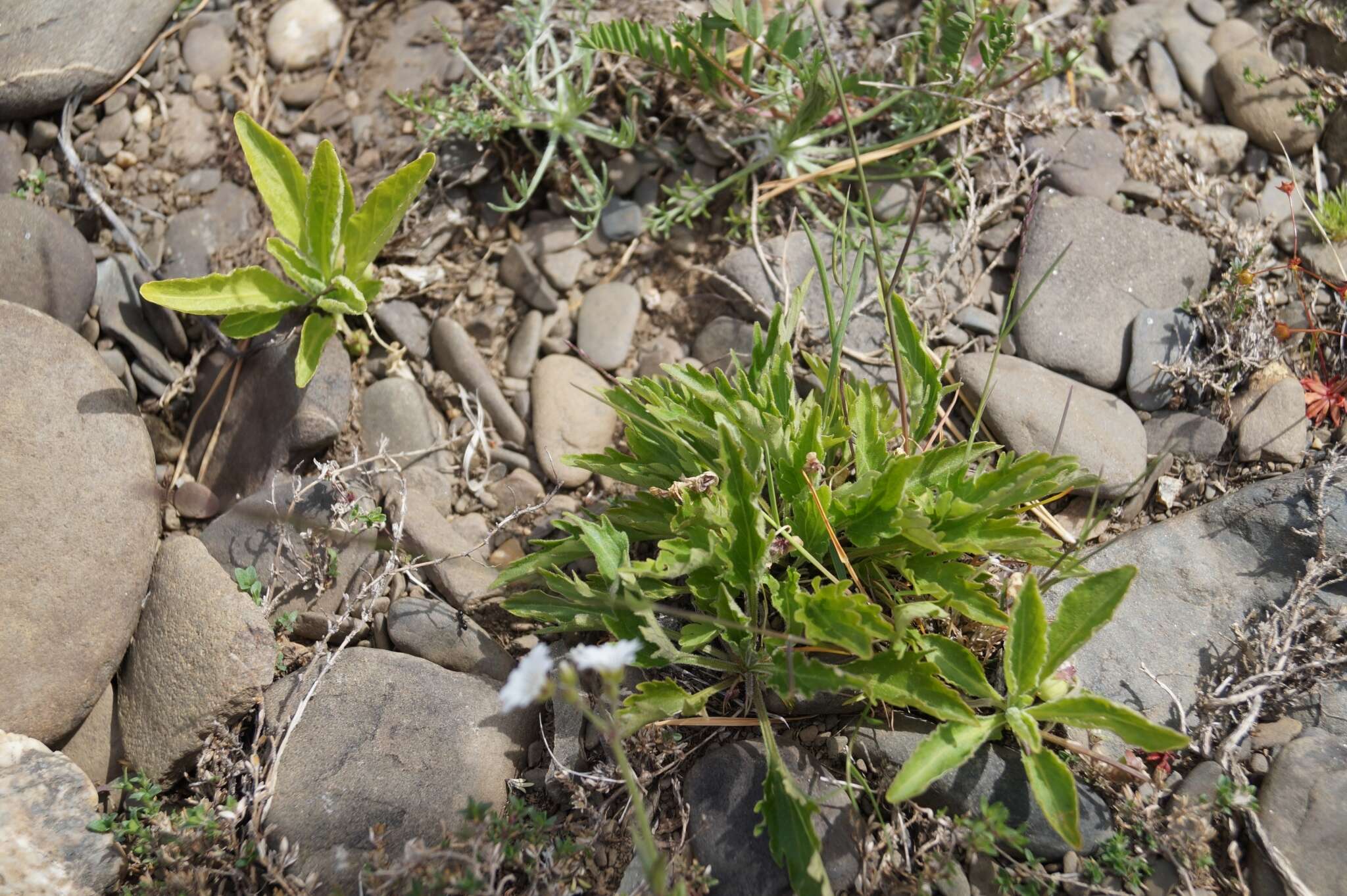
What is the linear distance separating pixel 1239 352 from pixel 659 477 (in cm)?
193

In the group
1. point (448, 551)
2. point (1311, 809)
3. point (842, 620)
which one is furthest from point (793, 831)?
point (448, 551)

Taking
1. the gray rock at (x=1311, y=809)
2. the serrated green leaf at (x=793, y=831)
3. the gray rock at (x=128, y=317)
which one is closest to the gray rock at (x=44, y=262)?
the gray rock at (x=128, y=317)

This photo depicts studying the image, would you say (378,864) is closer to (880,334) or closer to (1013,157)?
(880,334)

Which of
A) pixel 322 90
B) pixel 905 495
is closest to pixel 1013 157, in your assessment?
pixel 905 495

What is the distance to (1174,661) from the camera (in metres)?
2.64

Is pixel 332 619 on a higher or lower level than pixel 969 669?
lower

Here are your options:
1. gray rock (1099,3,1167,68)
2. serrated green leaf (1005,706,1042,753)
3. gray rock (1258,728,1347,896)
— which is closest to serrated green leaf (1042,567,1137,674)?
serrated green leaf (1005,706,1042,753)

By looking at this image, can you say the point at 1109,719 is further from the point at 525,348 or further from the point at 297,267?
the point at 297,267

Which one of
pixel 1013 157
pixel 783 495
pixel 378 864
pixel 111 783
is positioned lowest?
pixel 111 783

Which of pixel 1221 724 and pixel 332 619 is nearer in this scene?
pixel 1221 724

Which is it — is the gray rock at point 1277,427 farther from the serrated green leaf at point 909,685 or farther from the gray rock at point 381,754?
the gray rock at point 381,754

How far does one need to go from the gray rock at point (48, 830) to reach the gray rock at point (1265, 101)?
14.6 feet

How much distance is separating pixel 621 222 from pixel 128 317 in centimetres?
181

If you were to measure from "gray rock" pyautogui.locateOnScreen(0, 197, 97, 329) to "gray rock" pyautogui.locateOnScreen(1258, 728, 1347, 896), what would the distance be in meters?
3.88
